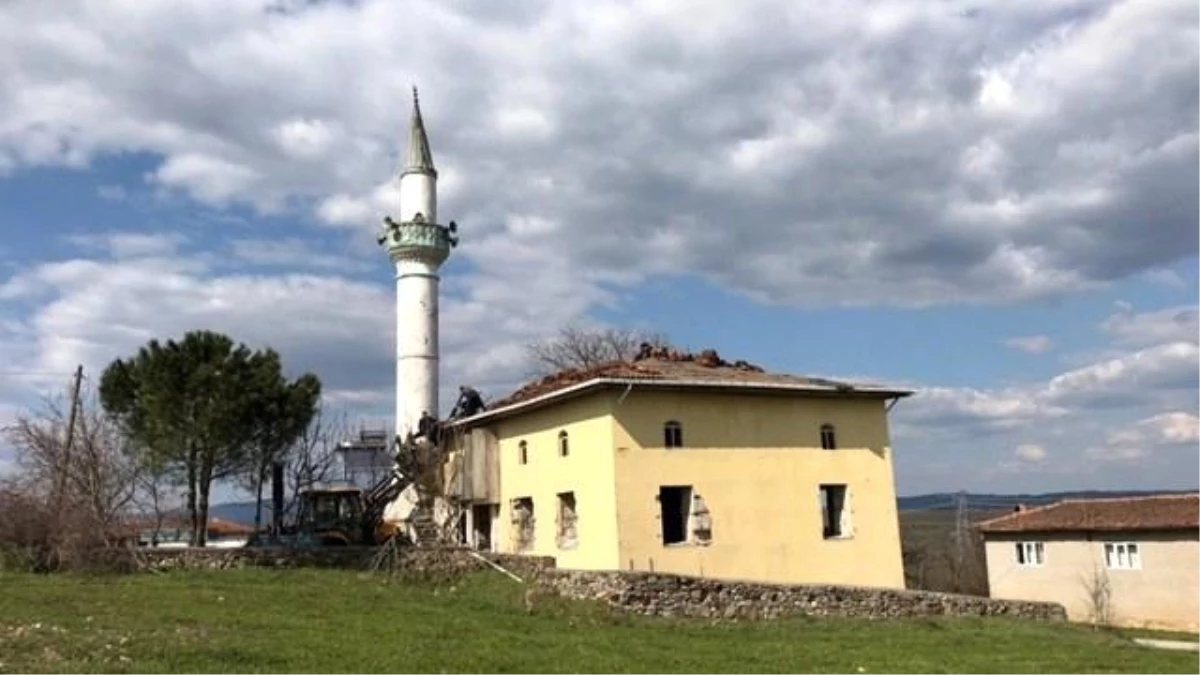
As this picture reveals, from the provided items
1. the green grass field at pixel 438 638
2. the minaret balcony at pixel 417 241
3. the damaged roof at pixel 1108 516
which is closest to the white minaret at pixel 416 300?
the minaret balcony at pixel 417 241

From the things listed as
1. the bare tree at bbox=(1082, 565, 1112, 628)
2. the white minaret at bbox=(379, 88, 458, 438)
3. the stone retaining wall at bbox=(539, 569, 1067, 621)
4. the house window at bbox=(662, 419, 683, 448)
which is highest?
the white minaret at bbox=(379, 88, 458, 438)

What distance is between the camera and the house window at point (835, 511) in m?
27.8

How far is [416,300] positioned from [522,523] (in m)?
12.4

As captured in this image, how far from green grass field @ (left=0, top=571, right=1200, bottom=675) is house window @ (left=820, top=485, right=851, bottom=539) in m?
4.37

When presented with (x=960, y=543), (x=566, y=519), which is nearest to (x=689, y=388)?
(x=566, y=519)

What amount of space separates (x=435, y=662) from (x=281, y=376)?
25997 millimetres

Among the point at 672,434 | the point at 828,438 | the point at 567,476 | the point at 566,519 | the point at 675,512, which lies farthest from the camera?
the point at 828,438

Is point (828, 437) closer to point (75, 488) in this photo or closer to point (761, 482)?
point (761, 482)

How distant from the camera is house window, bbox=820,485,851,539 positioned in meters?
27.8

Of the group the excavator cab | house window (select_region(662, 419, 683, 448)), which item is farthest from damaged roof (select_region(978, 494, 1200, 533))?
the excavator cab

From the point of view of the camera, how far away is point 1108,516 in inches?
1578

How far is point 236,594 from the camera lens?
22688 mm

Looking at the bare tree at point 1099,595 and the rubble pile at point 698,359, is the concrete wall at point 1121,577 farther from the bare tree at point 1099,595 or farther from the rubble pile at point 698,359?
the rubble pile at point 698,359

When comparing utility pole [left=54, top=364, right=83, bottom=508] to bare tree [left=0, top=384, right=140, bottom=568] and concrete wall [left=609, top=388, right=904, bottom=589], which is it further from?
concrete wall [left=609, top=388, right=904, bottom=589]
